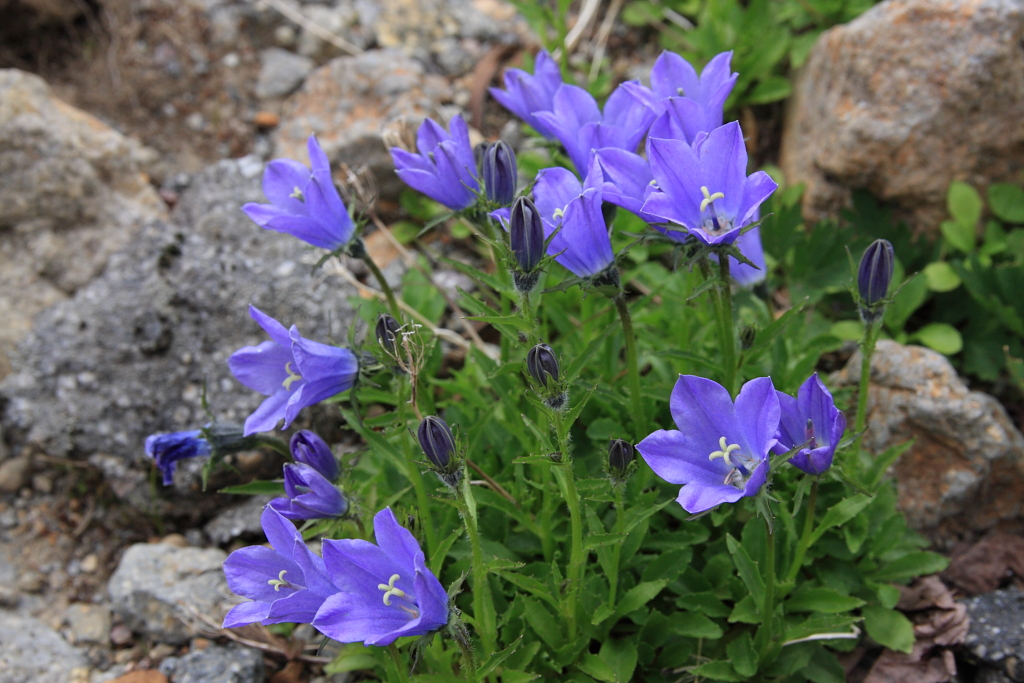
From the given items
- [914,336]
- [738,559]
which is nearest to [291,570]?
[738,559]

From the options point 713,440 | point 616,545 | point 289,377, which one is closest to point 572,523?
point 616,545

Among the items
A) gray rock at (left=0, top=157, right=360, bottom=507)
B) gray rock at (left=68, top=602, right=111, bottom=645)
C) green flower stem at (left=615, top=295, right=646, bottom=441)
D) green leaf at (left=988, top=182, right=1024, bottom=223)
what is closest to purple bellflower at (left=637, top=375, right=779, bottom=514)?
Answer: green flower stem at (left=615, top=295, right=646, bottom=441)

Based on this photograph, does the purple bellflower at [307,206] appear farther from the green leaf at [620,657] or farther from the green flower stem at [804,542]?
the green flower stem at [804,542]

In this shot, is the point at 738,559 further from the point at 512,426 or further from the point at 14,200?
the point at 14,200

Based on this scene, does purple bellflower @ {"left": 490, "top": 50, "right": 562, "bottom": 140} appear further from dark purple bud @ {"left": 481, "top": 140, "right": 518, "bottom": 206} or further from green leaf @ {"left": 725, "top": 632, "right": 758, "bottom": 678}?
green leaf @ {"left": 725, "top": 632, "right": 758, "bottom": 678}

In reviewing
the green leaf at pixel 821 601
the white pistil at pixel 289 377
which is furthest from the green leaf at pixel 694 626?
the white pistil at pixel 289 377

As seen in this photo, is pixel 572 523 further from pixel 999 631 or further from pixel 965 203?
pixel 965 203
